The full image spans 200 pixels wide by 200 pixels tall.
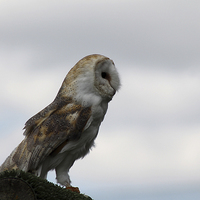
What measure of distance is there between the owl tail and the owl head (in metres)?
0.91

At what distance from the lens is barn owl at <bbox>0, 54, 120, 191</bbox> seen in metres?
4.65

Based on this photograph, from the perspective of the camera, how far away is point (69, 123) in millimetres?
4664

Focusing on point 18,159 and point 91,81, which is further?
point 91,81

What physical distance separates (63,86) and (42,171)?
1206 millimetres

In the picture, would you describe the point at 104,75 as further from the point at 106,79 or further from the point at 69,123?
the point at 69,123

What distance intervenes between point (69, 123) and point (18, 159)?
84cm

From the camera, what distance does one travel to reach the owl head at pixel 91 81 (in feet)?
16.0

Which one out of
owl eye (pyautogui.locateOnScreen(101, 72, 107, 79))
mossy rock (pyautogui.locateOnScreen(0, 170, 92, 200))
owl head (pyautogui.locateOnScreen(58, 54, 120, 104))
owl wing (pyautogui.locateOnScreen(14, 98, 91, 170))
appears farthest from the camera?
owl eye (pyautogui.locateOnScreen(101, 72, 107, 79))

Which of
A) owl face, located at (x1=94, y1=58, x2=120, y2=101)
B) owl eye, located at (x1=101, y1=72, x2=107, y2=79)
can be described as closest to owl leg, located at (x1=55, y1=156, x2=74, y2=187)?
owl face, located at (x1=94, y1=58, x2=120, y2=101)

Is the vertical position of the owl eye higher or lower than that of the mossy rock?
higher

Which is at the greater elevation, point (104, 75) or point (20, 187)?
point (104, 75)

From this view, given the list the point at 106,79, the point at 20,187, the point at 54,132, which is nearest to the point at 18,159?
the point at 54,132

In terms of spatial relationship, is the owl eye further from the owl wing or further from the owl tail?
the owl tail

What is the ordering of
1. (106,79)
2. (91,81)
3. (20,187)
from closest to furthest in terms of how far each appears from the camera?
(20,187), (91,81), (106,79)
